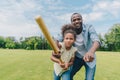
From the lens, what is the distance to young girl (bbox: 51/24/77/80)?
22.5 feet

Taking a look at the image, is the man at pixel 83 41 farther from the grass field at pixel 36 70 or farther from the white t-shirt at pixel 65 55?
the grass field at pixel 36 70

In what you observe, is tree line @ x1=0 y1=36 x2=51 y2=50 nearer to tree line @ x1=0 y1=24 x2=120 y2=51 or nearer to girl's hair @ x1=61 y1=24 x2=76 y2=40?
tree line @ x1=0 y1=24 x2=120 y2=51

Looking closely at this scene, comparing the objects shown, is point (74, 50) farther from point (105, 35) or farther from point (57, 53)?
point (105, 35)

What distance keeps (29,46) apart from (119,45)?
1179 inches

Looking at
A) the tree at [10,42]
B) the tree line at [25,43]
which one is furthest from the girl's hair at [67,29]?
the tree at [10,42]

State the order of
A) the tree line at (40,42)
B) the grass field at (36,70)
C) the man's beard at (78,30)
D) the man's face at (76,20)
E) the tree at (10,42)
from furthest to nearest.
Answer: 1. the tree at (10,42)
2. the tree line at (40,42)
3. the grass field at (36,70)
4. the man's beard at (78,30)
5. the man's face at (76,20)

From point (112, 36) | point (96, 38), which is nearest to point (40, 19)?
point (96, 38)

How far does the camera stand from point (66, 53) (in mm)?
7004

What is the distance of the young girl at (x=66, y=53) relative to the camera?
22.5 ft

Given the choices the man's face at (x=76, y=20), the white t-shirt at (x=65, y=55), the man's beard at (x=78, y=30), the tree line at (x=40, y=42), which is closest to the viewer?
the white t-shirt at (x=65, y=55)

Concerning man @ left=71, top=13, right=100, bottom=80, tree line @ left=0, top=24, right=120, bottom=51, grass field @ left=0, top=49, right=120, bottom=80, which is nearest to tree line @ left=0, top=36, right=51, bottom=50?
tree line @ left=0, top=24, right=120, bottom=51

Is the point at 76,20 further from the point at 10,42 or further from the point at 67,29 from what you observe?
the point at 10,42

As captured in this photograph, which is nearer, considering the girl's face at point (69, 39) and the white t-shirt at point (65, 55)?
the girl's face at point (69, 39)

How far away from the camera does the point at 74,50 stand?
7.07m
